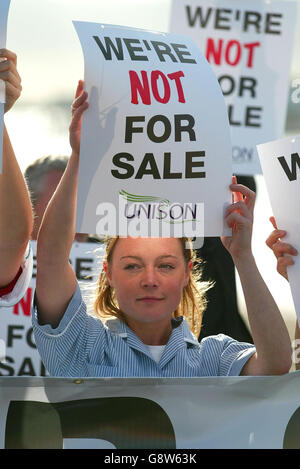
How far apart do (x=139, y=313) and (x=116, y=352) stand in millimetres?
133

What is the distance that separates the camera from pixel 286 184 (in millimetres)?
2992

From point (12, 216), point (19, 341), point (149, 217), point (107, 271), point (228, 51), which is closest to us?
point (149, 217)

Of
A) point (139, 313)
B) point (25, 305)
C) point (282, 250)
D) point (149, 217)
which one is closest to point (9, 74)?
point (149, 217)

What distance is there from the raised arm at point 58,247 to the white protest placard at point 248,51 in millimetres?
2953

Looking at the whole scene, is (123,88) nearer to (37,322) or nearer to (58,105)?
(37,322)

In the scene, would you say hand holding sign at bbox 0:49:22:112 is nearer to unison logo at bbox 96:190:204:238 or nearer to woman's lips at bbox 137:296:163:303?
unison logo at bbox 96:190:204:238

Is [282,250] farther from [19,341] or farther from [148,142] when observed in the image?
[19,341]

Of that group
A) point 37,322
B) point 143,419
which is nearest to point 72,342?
point 37,322

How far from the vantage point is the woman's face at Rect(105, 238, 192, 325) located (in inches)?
120

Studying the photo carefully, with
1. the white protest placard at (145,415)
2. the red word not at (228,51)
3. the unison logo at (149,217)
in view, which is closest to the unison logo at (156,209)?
the unison logo at (149,217)

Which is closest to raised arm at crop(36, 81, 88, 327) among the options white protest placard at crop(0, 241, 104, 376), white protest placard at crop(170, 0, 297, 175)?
white protest placard at crop(0, 241, 104, 376)

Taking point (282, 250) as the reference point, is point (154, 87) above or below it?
above

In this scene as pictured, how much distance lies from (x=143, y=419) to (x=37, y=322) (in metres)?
0.43
